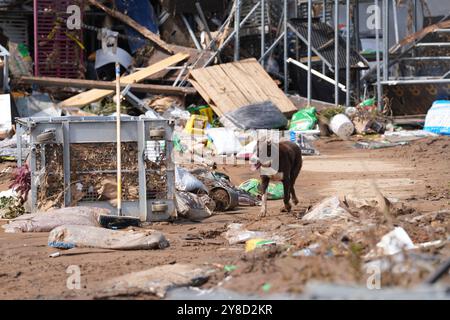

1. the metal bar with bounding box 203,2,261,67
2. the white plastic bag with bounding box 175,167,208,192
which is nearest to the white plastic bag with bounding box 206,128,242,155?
the metal bar with bounding box 203,2,261,67

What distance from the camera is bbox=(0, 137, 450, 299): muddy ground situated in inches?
238

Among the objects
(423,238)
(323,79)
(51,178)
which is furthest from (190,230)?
(323,79)

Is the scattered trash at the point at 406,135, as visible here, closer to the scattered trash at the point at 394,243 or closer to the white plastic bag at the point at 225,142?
the white plastic bag at the point at 225,142

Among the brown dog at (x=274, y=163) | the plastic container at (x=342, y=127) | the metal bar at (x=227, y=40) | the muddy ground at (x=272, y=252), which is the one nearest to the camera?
the muddy ground at (x=272, y=252)

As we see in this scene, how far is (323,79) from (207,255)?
1399 cm

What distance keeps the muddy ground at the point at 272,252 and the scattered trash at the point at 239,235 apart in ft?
0.35

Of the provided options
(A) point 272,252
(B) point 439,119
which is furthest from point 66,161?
(B) point 439,119

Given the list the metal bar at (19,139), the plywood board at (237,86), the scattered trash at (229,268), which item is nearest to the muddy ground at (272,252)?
the scattered trash at (229,268)

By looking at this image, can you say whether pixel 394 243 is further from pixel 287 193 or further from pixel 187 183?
pixel 187 183

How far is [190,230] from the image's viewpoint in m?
10.1

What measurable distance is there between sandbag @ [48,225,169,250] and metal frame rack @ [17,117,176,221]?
1.69m

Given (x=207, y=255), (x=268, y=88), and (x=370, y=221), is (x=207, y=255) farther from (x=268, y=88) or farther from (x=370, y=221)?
(x=268, y=88)

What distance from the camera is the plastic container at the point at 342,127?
19109 millimetres

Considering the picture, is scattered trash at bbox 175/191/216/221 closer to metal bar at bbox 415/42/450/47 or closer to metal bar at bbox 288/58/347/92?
metal bar at bbox 288/58/347/92
